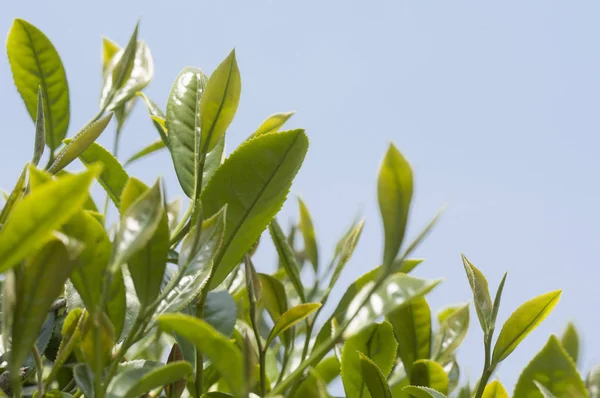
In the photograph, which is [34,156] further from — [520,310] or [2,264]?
[520,310]

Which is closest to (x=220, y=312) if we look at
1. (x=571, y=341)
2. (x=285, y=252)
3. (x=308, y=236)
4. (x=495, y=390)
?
(x=285, y=252)

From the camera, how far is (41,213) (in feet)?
1.36

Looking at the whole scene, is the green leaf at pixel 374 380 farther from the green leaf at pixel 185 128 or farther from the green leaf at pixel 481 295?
the green leaf at pixel 185 128

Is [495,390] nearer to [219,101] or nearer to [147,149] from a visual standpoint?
[219,101]

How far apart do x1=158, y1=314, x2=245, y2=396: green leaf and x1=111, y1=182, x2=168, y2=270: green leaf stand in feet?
0.17

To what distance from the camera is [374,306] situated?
565 mm

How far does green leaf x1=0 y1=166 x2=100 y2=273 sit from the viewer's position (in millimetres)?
400

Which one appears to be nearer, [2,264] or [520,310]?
[2,264]

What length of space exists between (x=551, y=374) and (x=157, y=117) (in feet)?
1.88

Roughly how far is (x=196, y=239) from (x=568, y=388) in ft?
1.37

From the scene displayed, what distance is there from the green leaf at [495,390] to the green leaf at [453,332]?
0.53ft

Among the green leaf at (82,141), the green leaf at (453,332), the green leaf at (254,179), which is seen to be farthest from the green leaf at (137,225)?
the green leaf at (453,332)

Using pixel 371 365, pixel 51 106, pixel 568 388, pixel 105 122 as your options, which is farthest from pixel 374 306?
pixel 51 106

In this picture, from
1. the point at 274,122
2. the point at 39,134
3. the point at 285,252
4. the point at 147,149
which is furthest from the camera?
the point at 147,149
